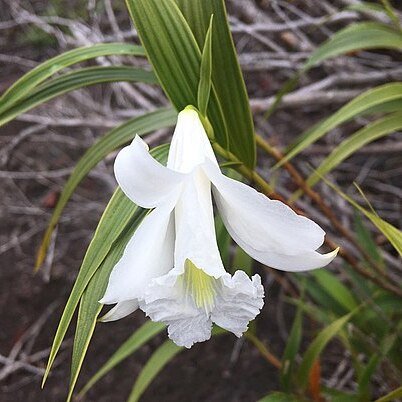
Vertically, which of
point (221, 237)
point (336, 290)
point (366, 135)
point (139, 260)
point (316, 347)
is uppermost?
point (139, 260)

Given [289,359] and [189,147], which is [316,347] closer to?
[289,359]

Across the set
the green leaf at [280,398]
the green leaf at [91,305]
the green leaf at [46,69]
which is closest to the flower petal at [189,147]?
the green leaf at [91,305]

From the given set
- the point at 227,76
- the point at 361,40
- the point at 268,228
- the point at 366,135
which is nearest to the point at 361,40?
the point at 361,40

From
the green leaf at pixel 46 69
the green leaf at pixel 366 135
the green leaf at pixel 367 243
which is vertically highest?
the green leaf at pixel 46 69

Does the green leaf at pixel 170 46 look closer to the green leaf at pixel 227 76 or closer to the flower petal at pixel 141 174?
the green leaf at pixel 227 76

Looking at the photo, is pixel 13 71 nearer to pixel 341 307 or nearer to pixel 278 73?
pixel 278 73
